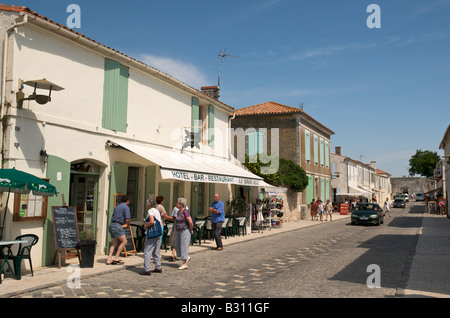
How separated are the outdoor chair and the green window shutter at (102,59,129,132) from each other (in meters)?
3.57

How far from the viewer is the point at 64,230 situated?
27.2 feet

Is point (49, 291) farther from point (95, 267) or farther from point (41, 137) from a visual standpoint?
point (41, 137)

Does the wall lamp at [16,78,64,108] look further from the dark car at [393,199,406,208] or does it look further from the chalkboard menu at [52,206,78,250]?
the dark car at [393,199,406,208]

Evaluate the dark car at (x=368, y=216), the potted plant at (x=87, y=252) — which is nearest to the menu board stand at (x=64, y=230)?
the potted plant at (x=87, y=252)

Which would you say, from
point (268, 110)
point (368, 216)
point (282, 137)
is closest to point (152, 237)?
point (368, 216)

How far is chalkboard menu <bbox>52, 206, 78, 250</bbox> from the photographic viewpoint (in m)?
8.12

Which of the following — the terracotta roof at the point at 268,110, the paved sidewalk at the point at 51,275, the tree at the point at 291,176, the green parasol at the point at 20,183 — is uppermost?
the terracotta roof at the point at 268,110

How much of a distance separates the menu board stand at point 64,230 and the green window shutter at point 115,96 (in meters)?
2.67

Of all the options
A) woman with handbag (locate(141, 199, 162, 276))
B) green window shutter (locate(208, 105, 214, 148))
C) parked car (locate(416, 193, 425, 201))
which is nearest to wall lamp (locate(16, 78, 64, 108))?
woman with handbag (locate(141, 199, 162, 276))

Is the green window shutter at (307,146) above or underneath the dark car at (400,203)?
above

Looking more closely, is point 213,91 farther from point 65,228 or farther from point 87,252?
point 87,252

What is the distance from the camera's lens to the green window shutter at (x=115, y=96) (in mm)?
10250

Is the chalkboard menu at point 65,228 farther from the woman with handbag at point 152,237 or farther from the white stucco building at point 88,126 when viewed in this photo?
the woman with handbag at point 152,237
